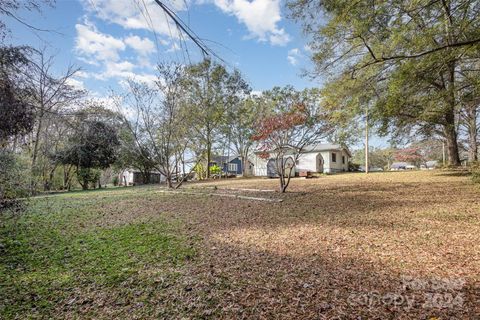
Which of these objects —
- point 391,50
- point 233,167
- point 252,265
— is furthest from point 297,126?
point 233,167

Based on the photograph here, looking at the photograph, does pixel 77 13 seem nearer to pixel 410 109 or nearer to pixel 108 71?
pixel 108 71

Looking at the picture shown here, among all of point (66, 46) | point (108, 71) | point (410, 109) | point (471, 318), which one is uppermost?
point (410, 109)

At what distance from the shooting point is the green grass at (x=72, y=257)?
268 cm

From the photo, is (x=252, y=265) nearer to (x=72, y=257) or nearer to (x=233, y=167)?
(x=72, y=257)

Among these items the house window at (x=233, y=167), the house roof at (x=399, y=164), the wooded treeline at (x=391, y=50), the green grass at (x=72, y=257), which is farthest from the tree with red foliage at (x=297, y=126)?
the house roof at (x=399, y=164)

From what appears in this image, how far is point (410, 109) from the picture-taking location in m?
10.1

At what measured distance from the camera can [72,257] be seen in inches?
145

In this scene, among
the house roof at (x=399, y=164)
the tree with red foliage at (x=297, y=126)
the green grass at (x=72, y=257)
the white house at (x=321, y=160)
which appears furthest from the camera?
the house roof at (x=399, y=164)

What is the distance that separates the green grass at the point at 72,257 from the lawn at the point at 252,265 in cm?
2

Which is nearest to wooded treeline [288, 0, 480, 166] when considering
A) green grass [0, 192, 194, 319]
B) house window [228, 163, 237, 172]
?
green grass [0, 192, 194, 319]

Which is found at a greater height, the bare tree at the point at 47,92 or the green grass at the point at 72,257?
the bare tree at the point at 47,92

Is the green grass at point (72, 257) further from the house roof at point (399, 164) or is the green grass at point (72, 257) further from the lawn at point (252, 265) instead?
the house roof at point (399, 164)

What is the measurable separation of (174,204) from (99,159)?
42.6 ft

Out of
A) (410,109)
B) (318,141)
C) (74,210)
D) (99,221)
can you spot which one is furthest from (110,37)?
(410,109)
